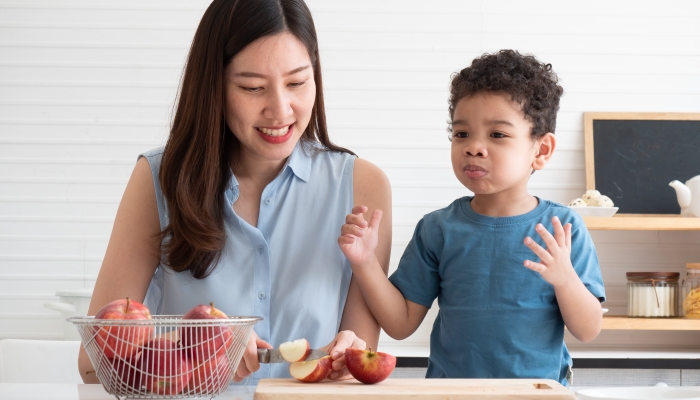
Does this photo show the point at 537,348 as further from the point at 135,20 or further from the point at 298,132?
the point at 135,20

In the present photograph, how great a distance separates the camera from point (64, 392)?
3.62 feet

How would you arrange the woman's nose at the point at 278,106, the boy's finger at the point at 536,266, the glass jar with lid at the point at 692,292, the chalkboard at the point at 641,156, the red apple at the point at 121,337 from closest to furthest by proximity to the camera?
the red apple at the point at 121,337
the boy's finger at the point at 536,266
the woman's nose at the point at 278,106
the glass jar with lid at the point at 692,292
the chalkboard at the point at 641,156

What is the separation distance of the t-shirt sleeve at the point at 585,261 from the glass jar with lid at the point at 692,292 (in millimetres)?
1971

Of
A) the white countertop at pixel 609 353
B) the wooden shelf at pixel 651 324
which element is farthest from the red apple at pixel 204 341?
the wooden shelf at pixel 651 324

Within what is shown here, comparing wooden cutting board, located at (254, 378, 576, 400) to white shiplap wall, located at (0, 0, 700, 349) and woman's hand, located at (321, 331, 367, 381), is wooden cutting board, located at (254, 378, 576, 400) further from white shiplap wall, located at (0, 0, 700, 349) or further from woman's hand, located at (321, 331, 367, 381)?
white shiplap wall, located at (0, 0, 700, 349)

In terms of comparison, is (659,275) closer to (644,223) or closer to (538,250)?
(644,223)

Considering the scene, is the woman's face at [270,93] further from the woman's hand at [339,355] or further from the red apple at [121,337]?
the red apple at [121,337]

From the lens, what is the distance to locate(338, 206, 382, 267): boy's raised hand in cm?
147

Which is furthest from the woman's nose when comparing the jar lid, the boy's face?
the jar lid

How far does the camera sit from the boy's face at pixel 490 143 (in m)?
1.52

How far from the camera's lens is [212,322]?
94 cm

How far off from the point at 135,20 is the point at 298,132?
2.46m

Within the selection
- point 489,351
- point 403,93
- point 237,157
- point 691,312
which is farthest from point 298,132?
point 691,312

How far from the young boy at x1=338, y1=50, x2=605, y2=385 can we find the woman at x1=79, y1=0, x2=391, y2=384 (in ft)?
0.31
